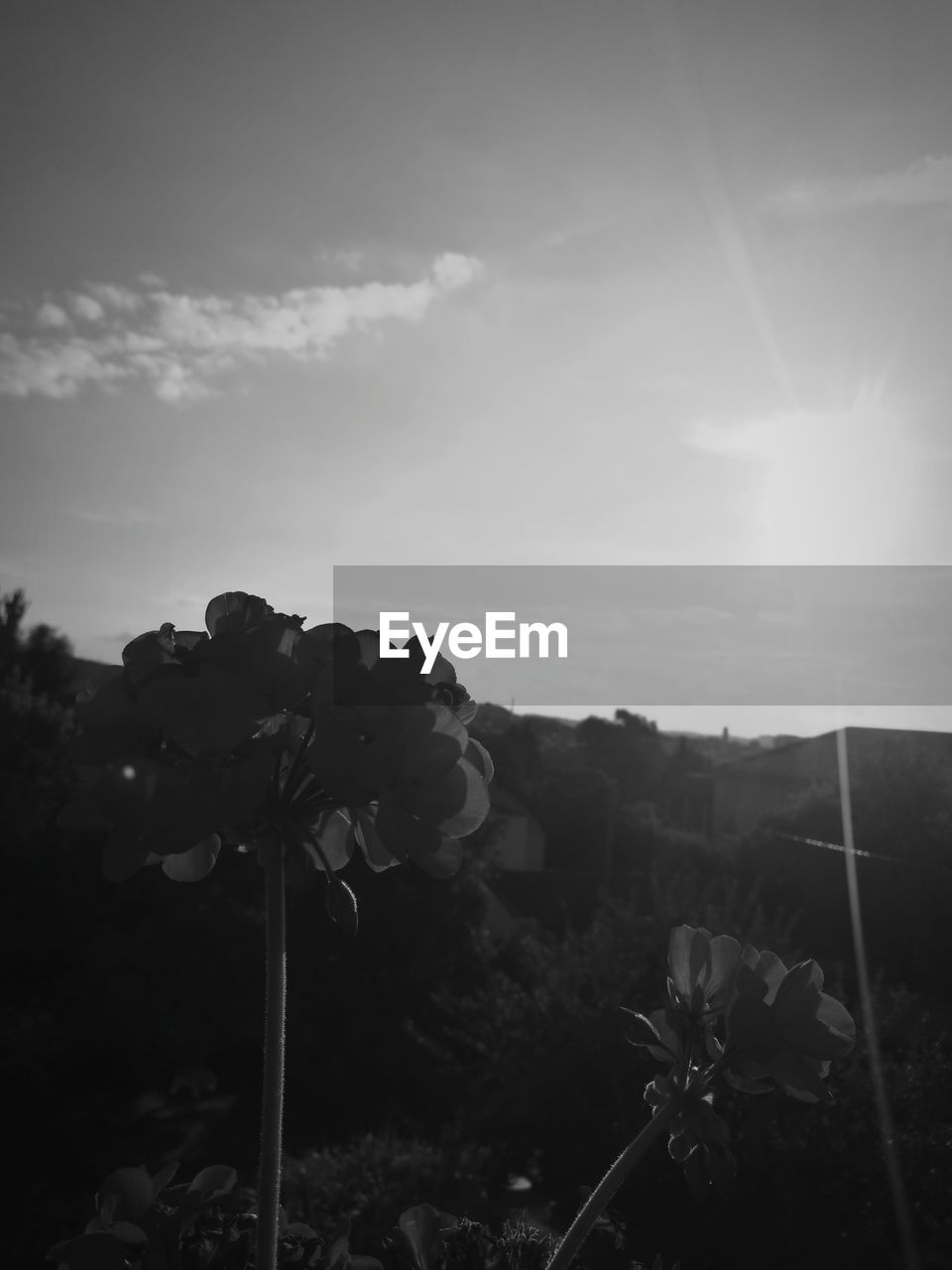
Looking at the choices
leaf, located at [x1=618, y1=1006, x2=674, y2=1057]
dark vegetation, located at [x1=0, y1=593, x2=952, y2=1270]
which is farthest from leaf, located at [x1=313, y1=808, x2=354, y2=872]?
leaf, located at [x1=618, y1=1006, x2=674, y2=1057]

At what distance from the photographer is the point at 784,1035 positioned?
3.53 ft

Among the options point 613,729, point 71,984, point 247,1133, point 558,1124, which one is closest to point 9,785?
point 71,984

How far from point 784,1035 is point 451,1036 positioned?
9.04m

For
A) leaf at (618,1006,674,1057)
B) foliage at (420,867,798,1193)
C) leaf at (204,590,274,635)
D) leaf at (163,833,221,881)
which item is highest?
leaf at (204,590,274,635)

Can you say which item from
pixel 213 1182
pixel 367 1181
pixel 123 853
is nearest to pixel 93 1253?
pixel 213 1182

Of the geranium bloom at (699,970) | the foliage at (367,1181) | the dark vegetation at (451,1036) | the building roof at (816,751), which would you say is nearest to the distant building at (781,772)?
the building roof at (816,751)

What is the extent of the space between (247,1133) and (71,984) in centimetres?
325

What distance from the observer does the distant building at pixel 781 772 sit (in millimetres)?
18152

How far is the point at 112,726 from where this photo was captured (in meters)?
1.04

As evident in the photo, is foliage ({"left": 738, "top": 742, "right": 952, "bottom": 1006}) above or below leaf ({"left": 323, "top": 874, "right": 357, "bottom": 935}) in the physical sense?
below

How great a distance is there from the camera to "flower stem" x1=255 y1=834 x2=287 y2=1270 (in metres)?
0.96

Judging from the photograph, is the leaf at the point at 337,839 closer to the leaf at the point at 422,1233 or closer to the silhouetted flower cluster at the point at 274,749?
the silhouetted flower cluster at the point at 274,749

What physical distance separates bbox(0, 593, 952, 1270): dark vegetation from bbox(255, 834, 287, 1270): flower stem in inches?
1.8

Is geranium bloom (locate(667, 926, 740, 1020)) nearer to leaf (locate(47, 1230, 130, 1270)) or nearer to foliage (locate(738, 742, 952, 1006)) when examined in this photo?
leaf (locate(47, 1230, 130, 1270))
